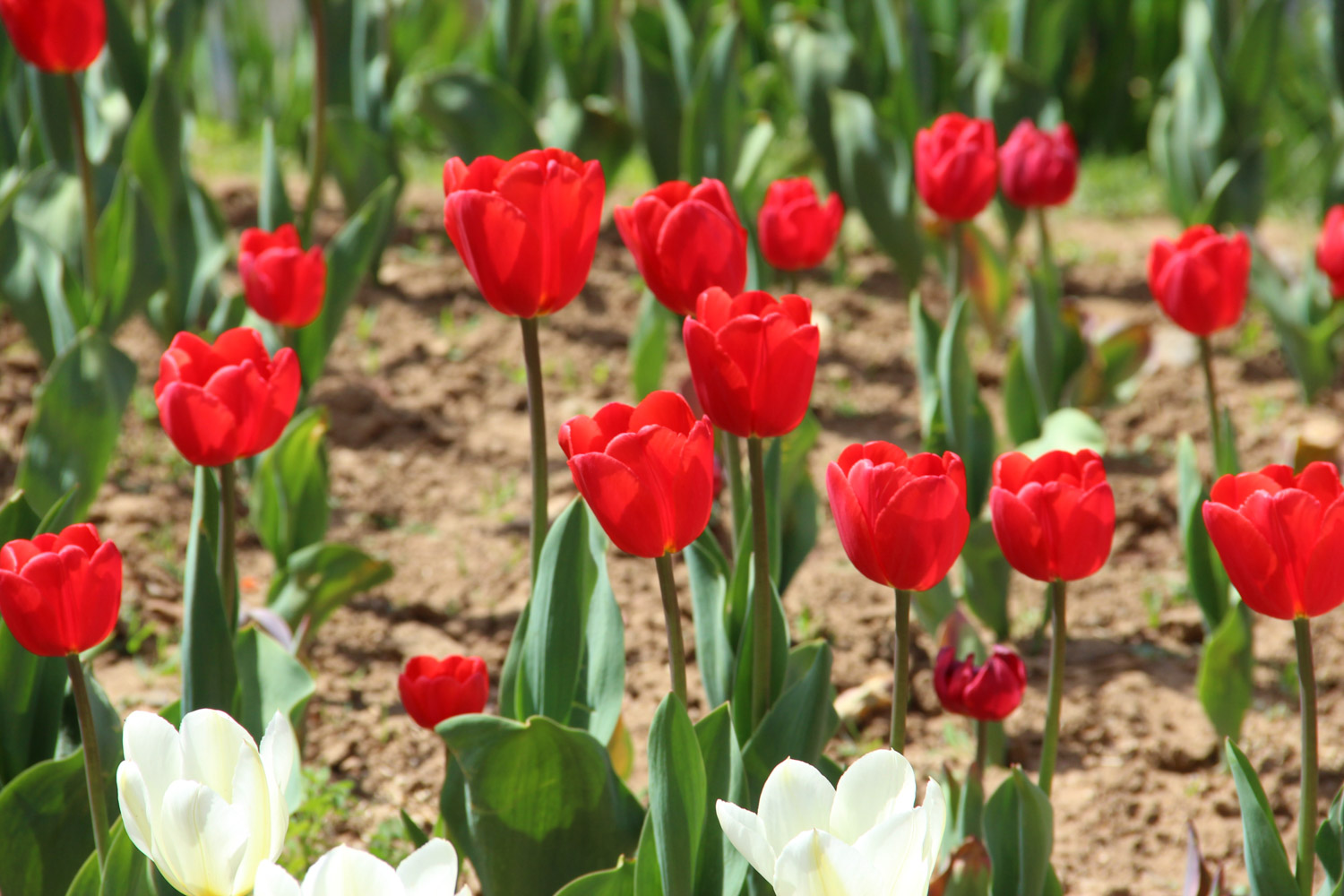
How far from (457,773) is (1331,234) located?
5.84 ft

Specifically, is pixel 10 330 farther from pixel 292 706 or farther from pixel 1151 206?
pixel 1151 206

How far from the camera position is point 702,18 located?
12.2ft

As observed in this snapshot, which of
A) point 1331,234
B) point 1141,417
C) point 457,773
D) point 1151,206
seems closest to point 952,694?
point 457,773

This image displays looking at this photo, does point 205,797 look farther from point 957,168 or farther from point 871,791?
point 957,168

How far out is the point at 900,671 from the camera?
1104mm

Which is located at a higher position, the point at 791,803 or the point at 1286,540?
the point at 1286,540

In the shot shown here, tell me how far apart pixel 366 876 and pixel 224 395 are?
1.84 feet

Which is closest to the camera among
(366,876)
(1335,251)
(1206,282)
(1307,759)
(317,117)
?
(366,876)

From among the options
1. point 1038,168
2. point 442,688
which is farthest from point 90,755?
point 1038,168

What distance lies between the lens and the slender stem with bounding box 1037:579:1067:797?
3.90ft

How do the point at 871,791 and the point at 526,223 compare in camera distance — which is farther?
the point at 526,223

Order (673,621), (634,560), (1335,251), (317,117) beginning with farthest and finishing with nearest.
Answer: (317,117) → (634,560) → (1335,251) → (673,621)

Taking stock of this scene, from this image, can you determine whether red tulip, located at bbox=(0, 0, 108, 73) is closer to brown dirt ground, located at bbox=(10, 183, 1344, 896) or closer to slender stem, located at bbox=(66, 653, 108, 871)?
brown dirt ground, located at bbox=(10, 183, 1344, 896)

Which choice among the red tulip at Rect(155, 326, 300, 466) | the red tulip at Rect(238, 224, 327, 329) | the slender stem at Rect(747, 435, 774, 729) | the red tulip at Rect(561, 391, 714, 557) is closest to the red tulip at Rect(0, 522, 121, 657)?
the red tulip at Rect(155, 326, 300, 466)
